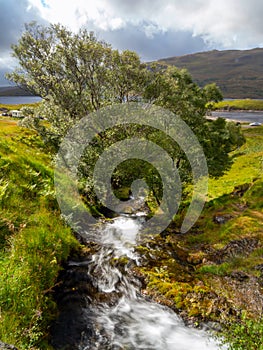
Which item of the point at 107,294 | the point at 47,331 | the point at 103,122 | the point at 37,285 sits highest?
the point at 103,122

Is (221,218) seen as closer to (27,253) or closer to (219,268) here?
(219,268)

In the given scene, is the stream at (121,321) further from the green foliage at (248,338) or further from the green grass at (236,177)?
the green grass at (236,177)

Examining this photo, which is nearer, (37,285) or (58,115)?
(37,285)

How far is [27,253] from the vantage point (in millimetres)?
9422

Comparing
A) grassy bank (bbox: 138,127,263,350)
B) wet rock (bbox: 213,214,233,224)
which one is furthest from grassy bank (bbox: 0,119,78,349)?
wet rock (bbox: 213,214,233,224)

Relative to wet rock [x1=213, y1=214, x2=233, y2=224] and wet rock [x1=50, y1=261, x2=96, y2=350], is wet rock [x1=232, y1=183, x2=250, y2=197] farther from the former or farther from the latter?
wet rock [x1=50, y1=261, x2=96, y2=350]

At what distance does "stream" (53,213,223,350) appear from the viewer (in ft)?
28.5

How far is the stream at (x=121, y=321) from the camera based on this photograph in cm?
867

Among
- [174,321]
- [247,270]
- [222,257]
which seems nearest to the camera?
[174,321]

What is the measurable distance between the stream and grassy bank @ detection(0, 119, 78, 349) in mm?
1271

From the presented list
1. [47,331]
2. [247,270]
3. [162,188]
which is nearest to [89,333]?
[47,331]

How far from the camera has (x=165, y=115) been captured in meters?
19.7

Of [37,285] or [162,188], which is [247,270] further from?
[37,285]

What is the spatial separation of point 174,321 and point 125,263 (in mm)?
4519
